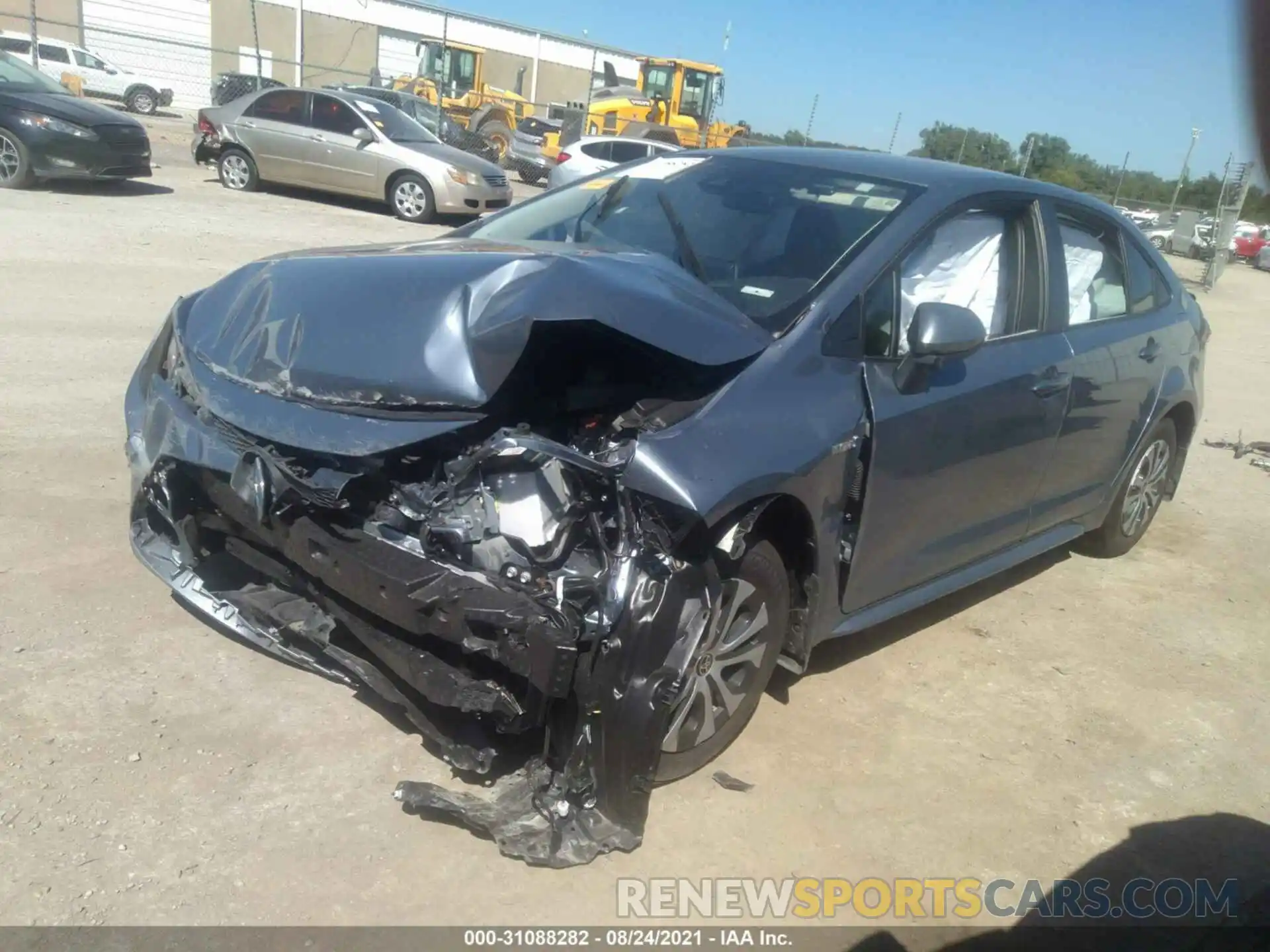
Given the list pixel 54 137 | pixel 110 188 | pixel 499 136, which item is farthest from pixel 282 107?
pixel 499 136

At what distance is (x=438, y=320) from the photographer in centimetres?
321

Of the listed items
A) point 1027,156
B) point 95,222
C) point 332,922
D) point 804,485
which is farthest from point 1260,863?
point 1027,156

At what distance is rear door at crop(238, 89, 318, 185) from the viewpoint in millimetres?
15742

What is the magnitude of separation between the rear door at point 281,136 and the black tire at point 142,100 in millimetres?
18379

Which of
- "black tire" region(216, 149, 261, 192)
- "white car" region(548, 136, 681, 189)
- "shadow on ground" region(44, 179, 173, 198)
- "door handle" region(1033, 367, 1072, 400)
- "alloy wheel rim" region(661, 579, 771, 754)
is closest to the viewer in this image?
"alloy wheel rim" region(661, 579, 771, 754)

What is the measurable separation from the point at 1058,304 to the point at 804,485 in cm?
188

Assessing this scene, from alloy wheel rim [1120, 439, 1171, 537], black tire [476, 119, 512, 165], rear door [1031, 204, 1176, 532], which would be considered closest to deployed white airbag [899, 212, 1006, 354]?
rear door [1031, 204, 1176, 532]

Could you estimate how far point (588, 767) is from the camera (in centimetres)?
295

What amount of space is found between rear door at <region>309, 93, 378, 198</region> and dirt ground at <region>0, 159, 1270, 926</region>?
10341 mm

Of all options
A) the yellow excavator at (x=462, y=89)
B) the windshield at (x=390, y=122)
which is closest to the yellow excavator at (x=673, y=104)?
the yellow excavator at (x=462, y=89)

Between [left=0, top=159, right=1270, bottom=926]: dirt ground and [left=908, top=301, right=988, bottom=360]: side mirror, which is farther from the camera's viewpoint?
[left=908, top=301, right=988, bottom=360]: side mirror

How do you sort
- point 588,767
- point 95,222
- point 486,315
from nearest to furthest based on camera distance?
point 588,767 → point 486,315 → point 95,222

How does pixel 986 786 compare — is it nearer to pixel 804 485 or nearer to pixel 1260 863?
pixel 1260 863

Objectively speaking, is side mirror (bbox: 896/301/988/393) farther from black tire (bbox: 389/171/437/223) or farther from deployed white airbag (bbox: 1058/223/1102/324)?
black tire (bbox: 389/171/437/223)
